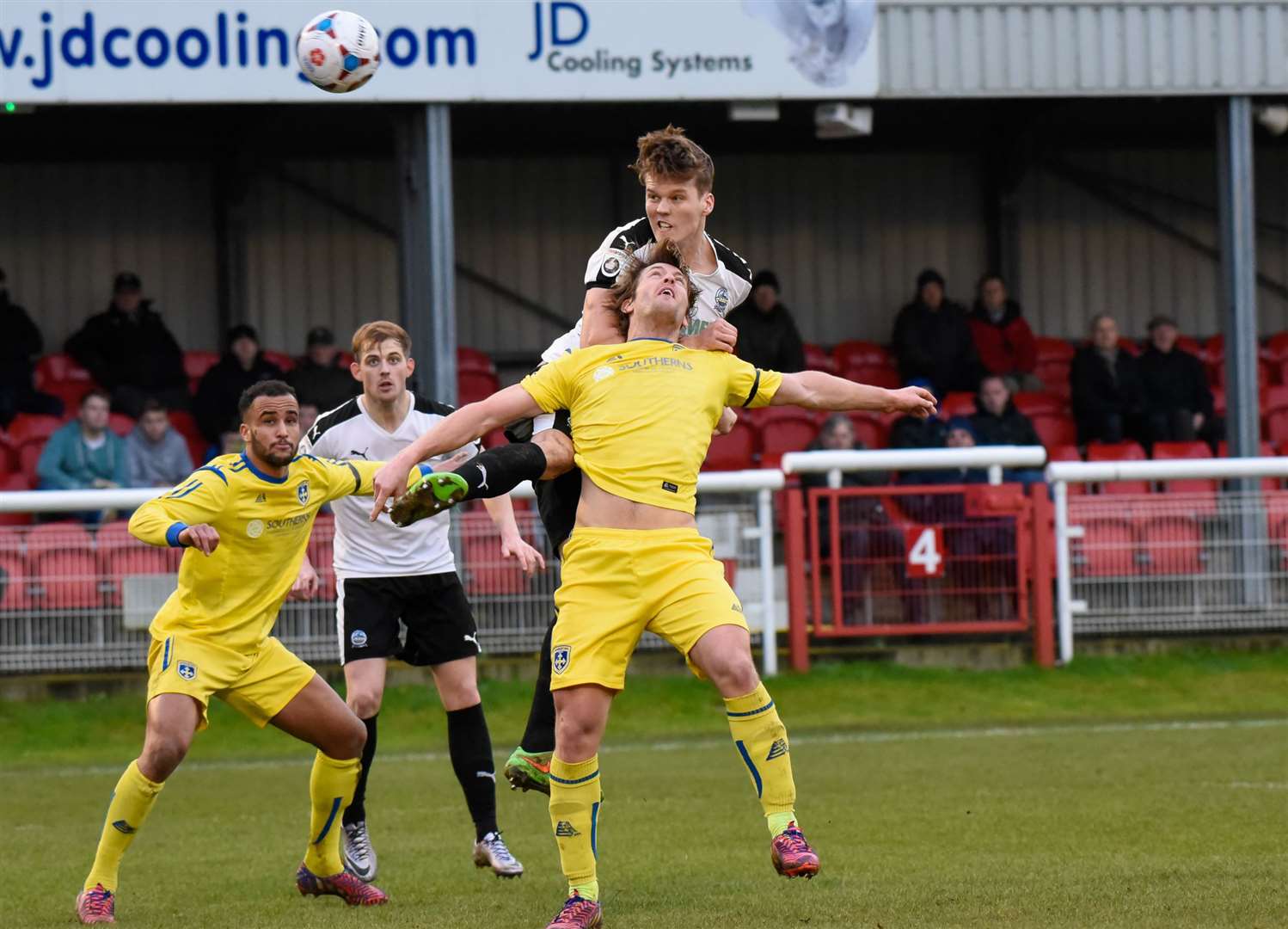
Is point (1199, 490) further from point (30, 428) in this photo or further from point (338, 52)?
point (30, 428)

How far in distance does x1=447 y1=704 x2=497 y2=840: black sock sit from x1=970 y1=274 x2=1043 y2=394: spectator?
10952mm

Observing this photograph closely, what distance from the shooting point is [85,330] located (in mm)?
17062

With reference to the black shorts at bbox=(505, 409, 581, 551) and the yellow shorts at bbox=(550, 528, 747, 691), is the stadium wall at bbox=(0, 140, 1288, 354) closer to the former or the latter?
the black shorts at bbox=(505, 409, 581, 551)

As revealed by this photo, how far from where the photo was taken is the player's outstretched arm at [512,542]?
7.35 metres

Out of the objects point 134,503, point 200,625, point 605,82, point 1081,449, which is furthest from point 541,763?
point 1081,449

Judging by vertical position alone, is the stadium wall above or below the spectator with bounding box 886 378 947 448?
above

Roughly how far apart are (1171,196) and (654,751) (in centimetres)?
1185

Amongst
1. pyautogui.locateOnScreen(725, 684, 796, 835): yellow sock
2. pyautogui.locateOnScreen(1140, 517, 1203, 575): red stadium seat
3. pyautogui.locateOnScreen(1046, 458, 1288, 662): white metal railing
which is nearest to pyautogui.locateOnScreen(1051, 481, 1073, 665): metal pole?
pyautogui.locateOnScreen(1046, 458, 1288, 662): white metal railing

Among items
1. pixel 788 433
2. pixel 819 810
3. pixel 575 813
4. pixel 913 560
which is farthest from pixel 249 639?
pixel 788 433

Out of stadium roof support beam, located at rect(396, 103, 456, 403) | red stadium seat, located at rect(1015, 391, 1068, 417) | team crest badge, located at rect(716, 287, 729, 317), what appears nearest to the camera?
team crest badge, located at rect(716, 287, 729, 317)

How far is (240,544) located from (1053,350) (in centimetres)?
1331

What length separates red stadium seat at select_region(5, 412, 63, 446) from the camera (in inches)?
611

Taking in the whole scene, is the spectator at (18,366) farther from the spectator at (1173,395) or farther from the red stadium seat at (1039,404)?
the spectator at (1173,395)

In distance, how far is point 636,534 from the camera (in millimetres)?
6191
